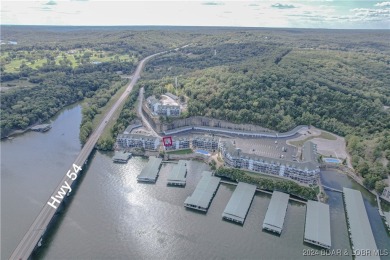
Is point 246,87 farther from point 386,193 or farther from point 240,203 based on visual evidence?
point 386,193

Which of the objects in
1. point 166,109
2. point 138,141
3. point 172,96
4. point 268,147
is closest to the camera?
point 268,147

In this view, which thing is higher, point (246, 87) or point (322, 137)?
point (246, 87)

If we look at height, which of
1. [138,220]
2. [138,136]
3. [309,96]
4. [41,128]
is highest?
[309,96]

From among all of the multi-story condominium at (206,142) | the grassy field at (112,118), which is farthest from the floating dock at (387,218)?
the grassy field at (112,118)

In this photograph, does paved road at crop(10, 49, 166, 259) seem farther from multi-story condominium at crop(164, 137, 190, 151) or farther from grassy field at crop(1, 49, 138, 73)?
grassy field at crop(1, 49, 138, 73)

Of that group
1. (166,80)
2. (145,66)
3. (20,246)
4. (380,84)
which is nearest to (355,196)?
(20,246)

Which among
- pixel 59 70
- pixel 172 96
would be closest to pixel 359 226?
pixel 172 96

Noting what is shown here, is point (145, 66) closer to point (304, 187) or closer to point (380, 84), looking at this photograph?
point (380, 84)
